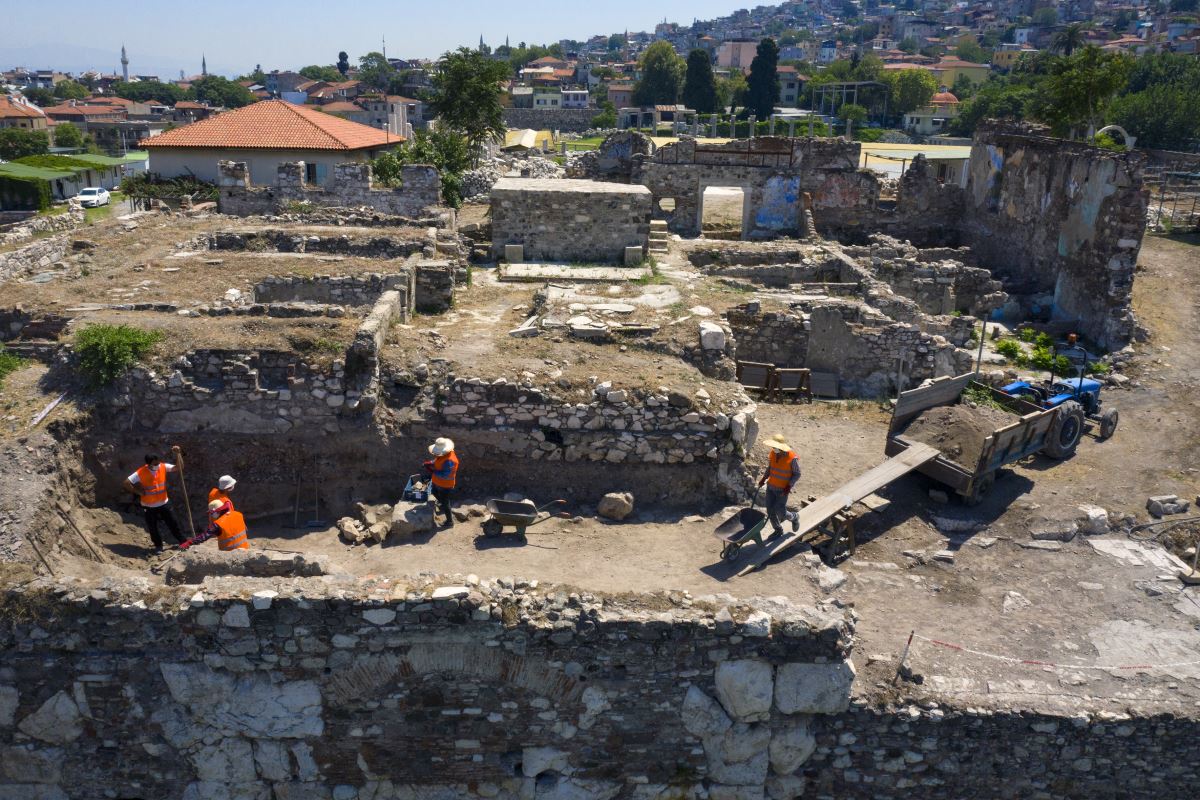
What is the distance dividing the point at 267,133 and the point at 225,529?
24.2 meters

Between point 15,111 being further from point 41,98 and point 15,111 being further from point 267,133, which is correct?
point 267,133

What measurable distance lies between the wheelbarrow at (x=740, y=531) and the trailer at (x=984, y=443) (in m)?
3.00

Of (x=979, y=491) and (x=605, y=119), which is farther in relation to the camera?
(x=605, y=119)

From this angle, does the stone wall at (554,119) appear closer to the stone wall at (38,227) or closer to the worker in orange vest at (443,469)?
the stone wall at (38,227)

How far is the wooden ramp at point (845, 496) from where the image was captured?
8.35m

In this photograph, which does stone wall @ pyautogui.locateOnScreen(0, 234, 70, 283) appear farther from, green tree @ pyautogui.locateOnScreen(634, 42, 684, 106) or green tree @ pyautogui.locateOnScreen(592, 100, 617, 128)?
green tree @ pyautogui.locateOnScreen(634, 42, 684, 106)

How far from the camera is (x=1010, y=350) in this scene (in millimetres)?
16516

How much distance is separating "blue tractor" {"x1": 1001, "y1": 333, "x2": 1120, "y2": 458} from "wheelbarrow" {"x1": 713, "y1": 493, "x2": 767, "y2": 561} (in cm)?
548

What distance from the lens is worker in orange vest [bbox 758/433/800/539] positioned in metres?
8.48

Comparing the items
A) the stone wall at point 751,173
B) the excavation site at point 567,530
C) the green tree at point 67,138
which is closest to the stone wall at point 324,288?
the excavation site at point 567,530

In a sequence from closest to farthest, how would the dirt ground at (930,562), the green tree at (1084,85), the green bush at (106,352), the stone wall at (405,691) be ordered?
the stone wall at (405,691) → the dirt ground at (930,562) → the green bush at (106,352) → the green tree at (1084,85)

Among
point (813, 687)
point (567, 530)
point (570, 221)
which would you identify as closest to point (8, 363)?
point (567, 530)

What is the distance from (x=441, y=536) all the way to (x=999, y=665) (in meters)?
5.17

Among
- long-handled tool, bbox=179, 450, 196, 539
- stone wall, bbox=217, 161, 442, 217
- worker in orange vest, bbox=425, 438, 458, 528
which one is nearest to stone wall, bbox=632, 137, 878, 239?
stone wall, bbox=217, 161, 442, 217
